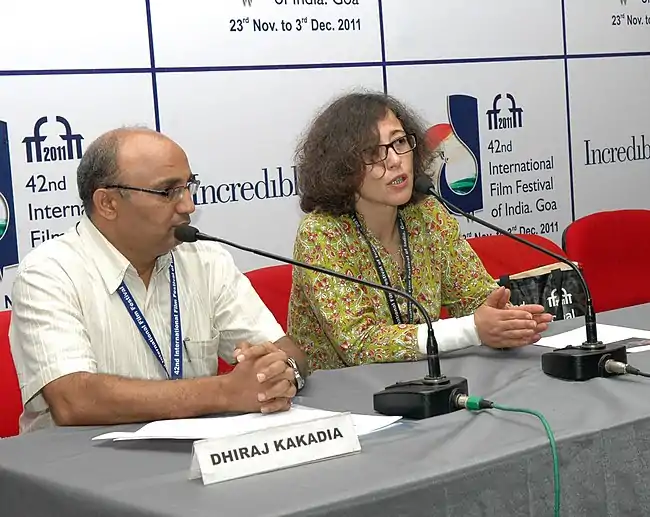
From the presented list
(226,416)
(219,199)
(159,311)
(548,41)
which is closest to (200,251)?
(159,311)

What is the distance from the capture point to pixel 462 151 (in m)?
Answer: 4.20

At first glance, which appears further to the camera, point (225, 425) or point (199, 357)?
point (199, 357)

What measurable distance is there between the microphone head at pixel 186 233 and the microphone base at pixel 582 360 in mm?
697

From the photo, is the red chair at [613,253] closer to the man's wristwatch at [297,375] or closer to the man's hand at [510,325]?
the man's hand at [510,325]

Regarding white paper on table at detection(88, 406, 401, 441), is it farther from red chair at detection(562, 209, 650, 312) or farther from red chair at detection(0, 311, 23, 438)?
red chair at detection(562, 209, 650, 312)

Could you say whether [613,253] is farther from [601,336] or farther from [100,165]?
[100,165]

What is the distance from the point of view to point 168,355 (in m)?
2.19

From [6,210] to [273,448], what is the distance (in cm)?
186

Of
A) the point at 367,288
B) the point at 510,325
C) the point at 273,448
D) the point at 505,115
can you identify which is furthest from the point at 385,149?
the point at 505,115

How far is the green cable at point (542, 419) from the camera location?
59.6 inches

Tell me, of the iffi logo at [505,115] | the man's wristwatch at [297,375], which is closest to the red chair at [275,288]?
the man's wristwatch at [297,375]

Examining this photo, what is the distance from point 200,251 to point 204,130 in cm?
116

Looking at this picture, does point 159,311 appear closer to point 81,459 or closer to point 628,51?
point 81,459

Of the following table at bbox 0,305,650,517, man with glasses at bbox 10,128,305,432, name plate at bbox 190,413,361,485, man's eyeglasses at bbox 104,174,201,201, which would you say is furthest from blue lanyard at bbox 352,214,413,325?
name plate at bbox 190,413,361,485
